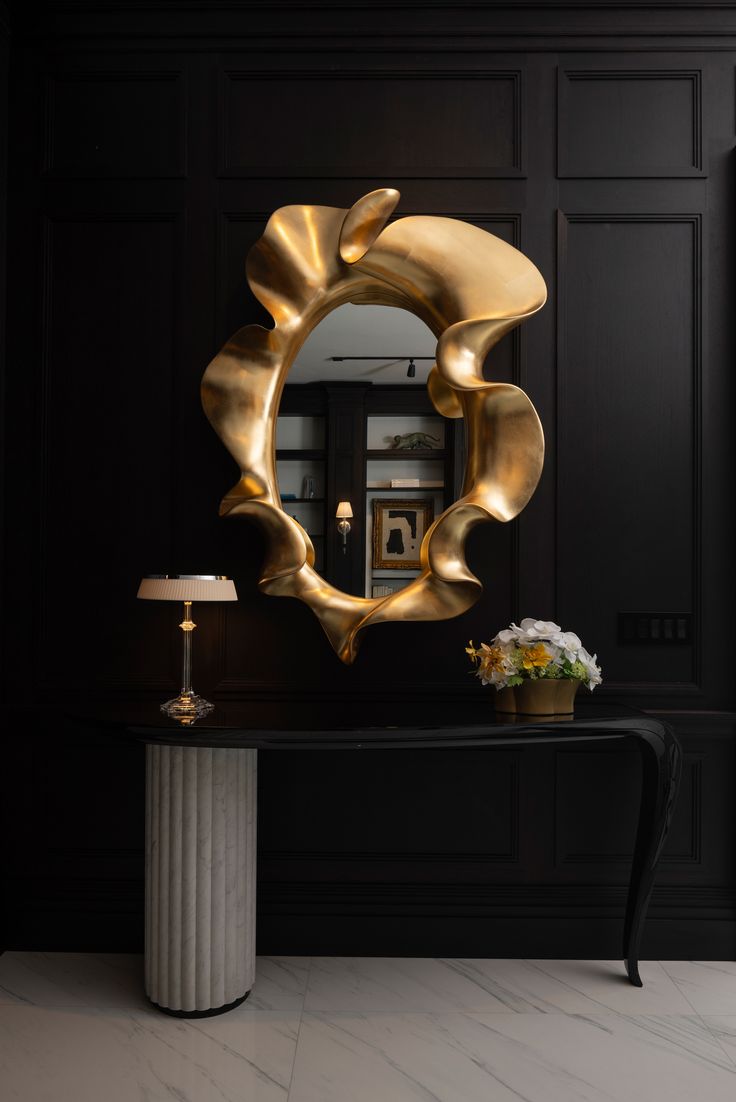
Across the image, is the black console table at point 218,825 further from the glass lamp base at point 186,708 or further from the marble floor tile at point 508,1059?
the marble floor tile at point 508,1059

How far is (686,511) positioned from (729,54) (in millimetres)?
1578

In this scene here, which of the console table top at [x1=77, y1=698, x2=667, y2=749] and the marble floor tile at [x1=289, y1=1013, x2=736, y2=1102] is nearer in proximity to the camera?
the marble floor tile at [x1=289, y1=1013, x2=736, y2=1102]

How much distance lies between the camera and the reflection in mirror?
2602 millimetres

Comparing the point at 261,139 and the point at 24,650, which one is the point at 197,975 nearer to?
the point at 24,650

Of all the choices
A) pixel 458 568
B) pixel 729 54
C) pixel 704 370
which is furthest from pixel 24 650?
pixel 729 54

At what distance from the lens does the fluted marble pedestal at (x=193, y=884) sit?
87.5 inches

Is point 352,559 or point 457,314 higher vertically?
point 457,314

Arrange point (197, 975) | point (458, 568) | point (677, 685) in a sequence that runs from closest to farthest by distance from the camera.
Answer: point (197, 975) → point (458, 568) → point (677, 685)

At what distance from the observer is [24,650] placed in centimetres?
269

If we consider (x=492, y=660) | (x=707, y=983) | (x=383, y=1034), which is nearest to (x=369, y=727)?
(x=492, y=660)

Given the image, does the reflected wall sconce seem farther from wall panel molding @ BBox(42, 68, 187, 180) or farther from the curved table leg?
wall panel molding @ BBox(42, 68, 187, 180)

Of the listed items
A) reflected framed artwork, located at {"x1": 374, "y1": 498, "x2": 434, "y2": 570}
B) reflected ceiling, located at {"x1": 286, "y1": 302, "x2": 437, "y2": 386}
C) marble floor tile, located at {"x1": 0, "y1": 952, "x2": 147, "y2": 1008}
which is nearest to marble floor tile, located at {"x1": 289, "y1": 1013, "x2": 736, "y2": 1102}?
marble floor tile, located at {"x1": 0, "y1": 952, "x2": 147, "y2": 1008}

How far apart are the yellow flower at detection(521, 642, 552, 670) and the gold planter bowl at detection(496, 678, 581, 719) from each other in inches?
2.0

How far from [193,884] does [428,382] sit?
67.3 inches
